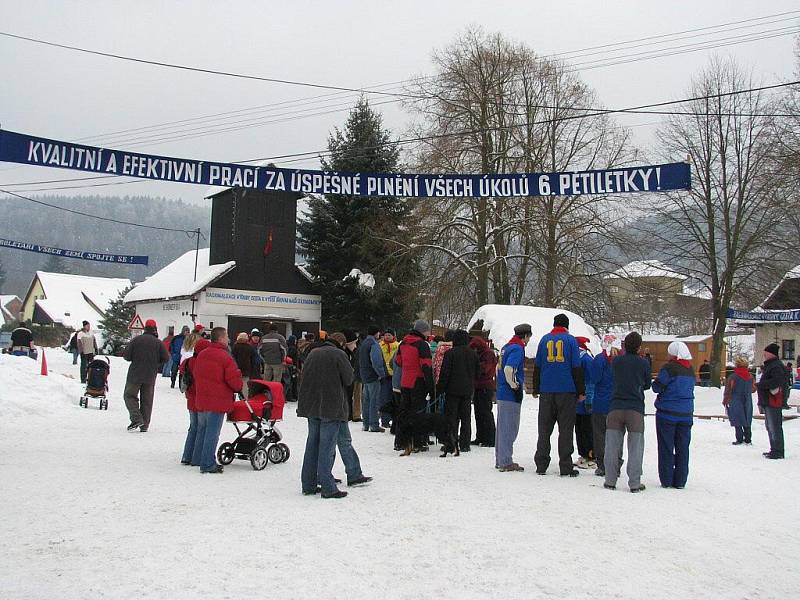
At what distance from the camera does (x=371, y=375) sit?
48.2 ft

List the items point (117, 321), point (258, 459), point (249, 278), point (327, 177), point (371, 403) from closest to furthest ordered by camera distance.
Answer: point (258, 459)
point (371, 403)
point (327, 177)
point (249, 278)
point (117, 321)

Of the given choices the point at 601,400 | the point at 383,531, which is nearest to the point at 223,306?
the point at 601,400

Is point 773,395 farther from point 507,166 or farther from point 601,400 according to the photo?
point 507,166

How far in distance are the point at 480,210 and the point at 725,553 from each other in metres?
26.6

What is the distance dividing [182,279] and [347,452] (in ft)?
108

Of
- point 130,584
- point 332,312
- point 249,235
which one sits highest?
point 249,235

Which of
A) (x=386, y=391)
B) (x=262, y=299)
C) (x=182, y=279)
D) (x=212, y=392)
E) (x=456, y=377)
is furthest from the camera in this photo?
(x=182, y=279)

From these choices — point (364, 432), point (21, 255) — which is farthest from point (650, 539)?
point (21, 255)

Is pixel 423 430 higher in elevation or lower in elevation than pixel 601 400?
lower

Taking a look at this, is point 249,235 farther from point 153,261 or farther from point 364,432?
point 153,261

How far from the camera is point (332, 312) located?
35.8 metres

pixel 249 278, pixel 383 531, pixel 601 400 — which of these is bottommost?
pixel 383 531

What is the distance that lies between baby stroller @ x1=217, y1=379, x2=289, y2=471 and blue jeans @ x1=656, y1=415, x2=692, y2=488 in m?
4.92

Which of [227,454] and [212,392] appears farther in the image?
[227,454]
